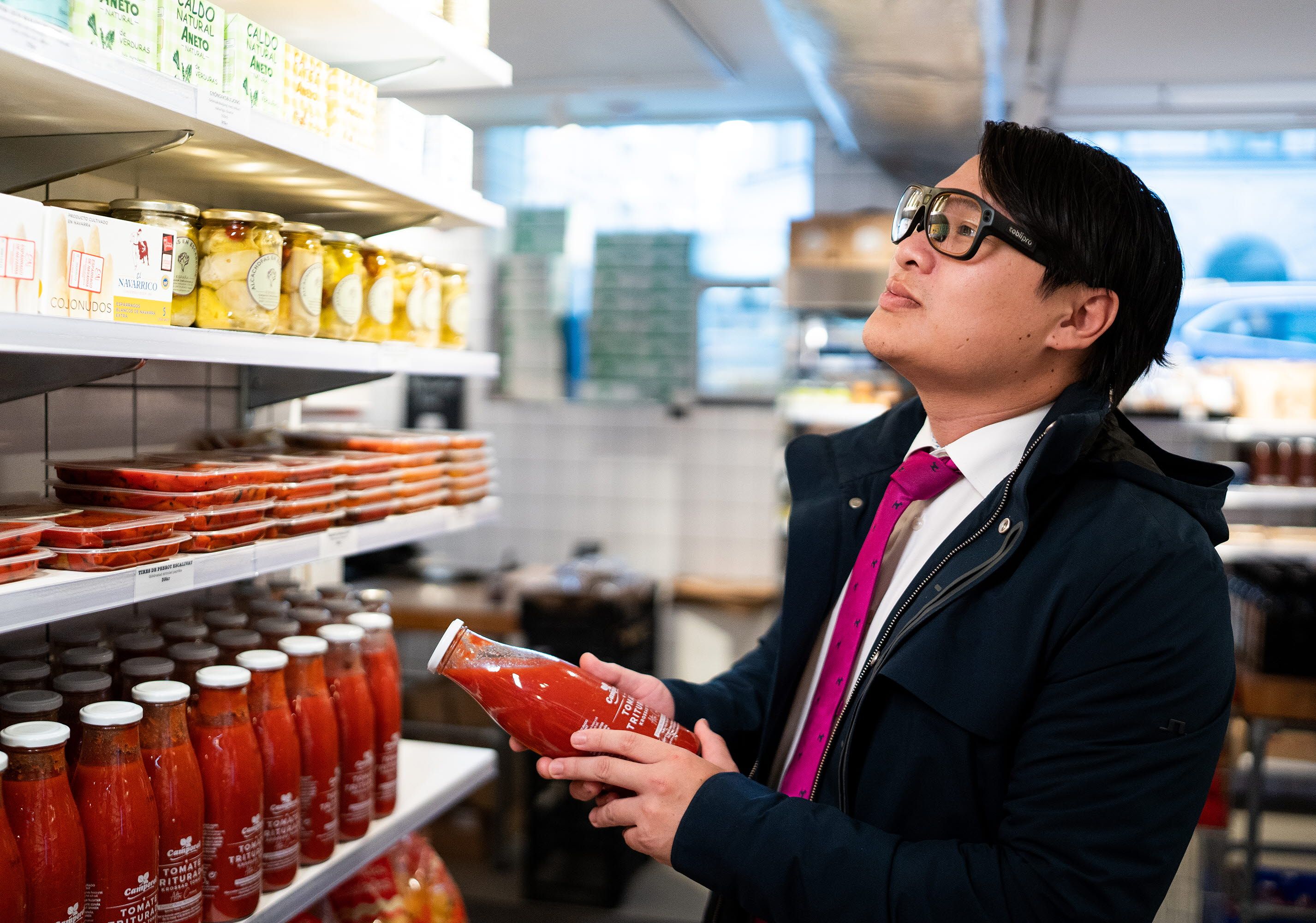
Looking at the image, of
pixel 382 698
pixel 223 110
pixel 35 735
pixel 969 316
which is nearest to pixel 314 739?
pixel 382 698

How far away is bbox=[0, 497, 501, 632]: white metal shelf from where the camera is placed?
1307mm

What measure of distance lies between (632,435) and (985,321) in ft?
14.7

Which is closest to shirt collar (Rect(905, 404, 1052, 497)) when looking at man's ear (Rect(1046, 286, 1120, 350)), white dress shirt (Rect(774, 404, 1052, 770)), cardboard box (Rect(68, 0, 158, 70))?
white dress shirt (Rect(774, 404, 1052, 770))

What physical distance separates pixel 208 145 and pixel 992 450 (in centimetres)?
130

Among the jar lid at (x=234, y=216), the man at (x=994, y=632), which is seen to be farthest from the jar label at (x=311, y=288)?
the man at (x=994, y=632)

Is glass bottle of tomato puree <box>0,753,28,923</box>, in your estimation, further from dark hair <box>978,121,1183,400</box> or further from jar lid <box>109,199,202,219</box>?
dark hair <box>978,121,1183,400</box>

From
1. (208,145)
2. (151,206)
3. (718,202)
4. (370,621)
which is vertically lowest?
(370,621)

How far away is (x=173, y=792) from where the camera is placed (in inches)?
58.0

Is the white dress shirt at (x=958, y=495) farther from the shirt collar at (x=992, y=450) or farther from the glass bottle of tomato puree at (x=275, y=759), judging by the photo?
the glass bottle of tomato puree at (x=275, y=759)

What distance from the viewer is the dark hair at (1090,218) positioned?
1512 millimetres

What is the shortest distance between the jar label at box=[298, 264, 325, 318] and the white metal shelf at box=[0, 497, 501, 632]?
40cm

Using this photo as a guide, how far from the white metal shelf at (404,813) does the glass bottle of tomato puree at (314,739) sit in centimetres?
5

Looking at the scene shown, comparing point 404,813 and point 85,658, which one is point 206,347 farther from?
point 404,813

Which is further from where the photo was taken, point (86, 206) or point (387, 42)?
point (387, 42)
